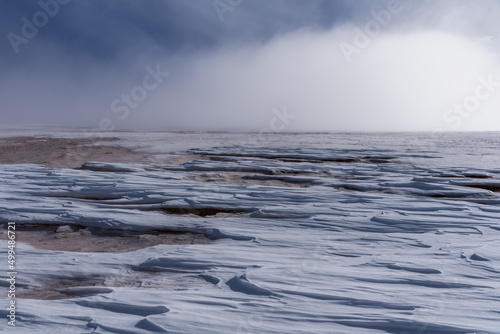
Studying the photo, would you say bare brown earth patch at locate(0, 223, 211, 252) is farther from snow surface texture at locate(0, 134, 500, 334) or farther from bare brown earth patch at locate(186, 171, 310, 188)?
bare brown earth patch at locate(186, 171, 310, 188)

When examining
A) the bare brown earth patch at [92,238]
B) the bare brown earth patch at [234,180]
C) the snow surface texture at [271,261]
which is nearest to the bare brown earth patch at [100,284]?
the snow surface texture at [271,261]

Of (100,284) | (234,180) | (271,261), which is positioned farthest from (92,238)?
(234,180)

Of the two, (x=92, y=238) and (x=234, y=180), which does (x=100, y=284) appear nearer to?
(x=92, y=238)

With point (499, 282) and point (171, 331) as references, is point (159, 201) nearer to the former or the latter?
point (171, 331)

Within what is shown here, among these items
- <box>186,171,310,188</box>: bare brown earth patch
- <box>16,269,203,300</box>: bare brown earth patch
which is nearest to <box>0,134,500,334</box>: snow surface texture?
<box>16,269,203,300</box>: bare brown earth patch

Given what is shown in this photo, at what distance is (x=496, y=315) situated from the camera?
1313 millimetres

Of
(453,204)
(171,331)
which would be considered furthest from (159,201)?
(453,204)

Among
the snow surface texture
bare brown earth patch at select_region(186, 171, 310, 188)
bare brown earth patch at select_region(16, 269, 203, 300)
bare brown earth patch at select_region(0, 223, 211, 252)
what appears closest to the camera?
the snow surface texture

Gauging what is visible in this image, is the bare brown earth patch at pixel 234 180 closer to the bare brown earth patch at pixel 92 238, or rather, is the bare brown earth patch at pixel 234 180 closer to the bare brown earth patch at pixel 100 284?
the bare brown earth patch at pixel 92 238

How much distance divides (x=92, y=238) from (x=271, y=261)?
1.14 m

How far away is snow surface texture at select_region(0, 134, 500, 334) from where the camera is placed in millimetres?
1315

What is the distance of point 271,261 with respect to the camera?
1.87 meters

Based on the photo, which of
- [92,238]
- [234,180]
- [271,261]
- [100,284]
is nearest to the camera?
[100,284]

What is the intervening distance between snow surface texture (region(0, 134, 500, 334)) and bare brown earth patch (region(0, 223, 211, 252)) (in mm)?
76
